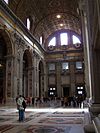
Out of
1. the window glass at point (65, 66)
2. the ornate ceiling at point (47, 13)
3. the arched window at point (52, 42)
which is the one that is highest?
the ornate ceiling at point (47, 13)

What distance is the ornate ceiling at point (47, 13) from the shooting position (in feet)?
74.1

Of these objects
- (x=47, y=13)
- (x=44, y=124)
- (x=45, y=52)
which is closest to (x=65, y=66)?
(x=45, y=52)

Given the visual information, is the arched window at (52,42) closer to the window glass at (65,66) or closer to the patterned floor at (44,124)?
the window glass at (65,66)

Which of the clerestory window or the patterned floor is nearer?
the patterned floor

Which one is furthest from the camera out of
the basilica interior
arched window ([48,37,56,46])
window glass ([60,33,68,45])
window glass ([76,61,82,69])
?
arched window ([48,37,56,46])

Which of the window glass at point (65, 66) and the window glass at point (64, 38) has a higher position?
the window glass at point (64, 38)

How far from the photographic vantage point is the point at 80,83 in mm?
32250

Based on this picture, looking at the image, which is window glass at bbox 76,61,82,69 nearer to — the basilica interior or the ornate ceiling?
the basilica interior

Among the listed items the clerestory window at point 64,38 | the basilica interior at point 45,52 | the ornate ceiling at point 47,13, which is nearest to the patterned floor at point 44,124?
the basilica interior at point 45,52

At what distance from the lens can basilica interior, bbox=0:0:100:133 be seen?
632 inches

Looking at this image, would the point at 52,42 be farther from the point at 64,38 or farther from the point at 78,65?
the point at 78,65

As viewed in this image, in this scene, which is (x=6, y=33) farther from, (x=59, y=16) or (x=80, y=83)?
(x=80, y=83)

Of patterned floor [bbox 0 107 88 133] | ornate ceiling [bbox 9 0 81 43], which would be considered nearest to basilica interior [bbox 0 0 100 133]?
ornate ceiling [bbox 9 0 81 43]

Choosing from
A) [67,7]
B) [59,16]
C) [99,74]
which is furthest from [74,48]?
[99,74]
